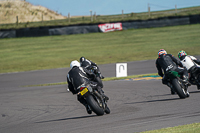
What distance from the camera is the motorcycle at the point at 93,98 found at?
8.11 metres

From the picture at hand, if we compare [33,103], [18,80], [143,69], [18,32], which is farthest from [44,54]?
[33,103]

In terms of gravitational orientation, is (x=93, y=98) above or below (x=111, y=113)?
above

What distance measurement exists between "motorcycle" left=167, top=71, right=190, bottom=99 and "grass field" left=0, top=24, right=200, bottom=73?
17329 mm

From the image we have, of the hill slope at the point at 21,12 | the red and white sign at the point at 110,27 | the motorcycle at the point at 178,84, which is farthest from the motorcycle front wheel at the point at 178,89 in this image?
the hill slope at the point at 21,12

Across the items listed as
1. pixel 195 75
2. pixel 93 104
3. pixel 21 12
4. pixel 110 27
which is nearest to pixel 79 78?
pixel 93 104

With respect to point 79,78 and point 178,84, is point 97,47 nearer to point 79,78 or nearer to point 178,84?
point 178,84

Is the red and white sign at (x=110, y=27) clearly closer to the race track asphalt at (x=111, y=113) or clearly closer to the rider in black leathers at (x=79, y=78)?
the race track asphalt at (x=111, y=113)

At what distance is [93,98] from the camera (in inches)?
325

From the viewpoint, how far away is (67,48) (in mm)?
34406

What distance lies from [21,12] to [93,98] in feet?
225

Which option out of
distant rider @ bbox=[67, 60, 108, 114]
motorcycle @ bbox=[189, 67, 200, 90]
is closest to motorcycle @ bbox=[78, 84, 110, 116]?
distant rider @ bbox=[67, 60, 108, 114]

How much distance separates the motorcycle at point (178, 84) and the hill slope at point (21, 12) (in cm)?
6133

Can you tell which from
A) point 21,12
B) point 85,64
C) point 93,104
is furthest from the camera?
point 21,12

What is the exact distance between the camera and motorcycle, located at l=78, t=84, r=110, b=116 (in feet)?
26.6
